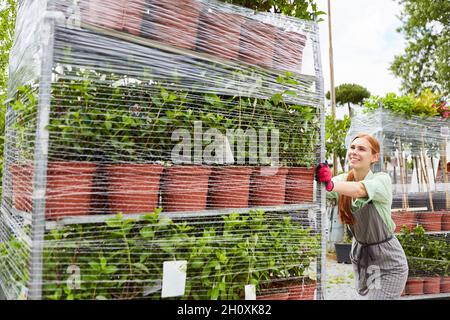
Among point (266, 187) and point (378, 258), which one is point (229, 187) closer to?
point (266, 187)

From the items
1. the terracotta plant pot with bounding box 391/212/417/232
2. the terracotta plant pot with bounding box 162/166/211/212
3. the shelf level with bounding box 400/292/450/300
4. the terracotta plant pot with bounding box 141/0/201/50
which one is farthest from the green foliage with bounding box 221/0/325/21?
the shelf level with bounding box 400/292/450/300

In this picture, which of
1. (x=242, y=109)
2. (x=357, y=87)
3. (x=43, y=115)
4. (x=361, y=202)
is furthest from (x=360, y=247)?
(x=357, y=87)

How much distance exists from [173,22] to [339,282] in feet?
11.4

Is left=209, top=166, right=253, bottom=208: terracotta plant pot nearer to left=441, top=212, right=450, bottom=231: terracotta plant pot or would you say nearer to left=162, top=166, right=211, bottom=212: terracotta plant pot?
left=162, top=166, right=211, bottom=212: terracotta plant pot

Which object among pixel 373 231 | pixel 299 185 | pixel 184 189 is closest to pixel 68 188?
pixel 184 189

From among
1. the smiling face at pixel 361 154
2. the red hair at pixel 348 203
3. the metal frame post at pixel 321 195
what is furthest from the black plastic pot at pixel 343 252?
the metal frame post at pixel 321 195

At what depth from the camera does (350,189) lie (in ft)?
7.29

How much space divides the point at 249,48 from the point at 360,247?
1420 mm

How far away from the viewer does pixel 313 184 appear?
85.3 inches

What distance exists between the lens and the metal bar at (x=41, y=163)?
145 cm

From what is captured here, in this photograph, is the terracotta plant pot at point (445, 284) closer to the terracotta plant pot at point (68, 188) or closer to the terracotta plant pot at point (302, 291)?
the terracotta plant pot at point (302, 291)

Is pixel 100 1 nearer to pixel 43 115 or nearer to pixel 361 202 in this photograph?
pixel 43 115

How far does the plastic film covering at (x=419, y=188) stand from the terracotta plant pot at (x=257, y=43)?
5.87 feet

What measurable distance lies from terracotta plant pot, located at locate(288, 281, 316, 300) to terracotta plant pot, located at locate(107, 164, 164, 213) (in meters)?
0.84
